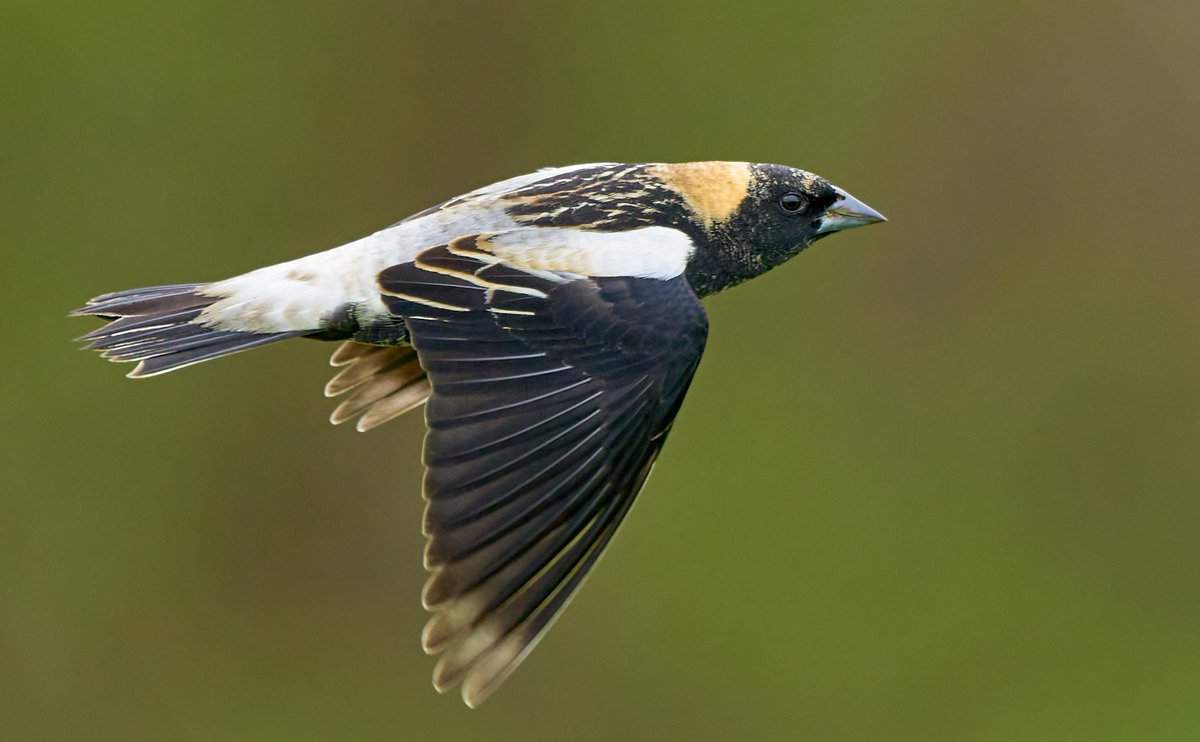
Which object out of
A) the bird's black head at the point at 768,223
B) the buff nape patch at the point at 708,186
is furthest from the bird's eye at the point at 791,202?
the buff nape patch at the point at 708,186

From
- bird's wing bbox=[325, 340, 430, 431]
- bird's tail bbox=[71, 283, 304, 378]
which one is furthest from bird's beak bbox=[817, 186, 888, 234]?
bird's tail bbox=[71, 283, 304, 378]

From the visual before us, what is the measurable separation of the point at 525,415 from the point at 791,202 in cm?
129

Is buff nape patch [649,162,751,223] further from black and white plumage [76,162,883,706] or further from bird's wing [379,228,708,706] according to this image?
bird's wing [379,228,708,706]

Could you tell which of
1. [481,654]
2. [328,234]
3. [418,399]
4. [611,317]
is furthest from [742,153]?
[481,654]

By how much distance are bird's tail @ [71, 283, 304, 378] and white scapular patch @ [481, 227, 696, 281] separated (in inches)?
24.9

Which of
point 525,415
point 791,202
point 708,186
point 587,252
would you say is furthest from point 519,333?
point 791,202

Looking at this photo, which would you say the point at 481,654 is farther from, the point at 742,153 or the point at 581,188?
the point at 742,153

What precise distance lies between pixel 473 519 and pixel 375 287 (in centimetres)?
87

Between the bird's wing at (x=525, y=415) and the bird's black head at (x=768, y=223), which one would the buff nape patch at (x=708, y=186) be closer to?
the bird's black head at (x=768, y=223)

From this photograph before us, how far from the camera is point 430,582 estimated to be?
329cm

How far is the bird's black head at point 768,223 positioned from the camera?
4270 mm

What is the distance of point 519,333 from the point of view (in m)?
3.62

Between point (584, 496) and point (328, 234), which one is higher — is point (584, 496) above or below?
below

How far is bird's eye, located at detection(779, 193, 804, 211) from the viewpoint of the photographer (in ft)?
14.4
